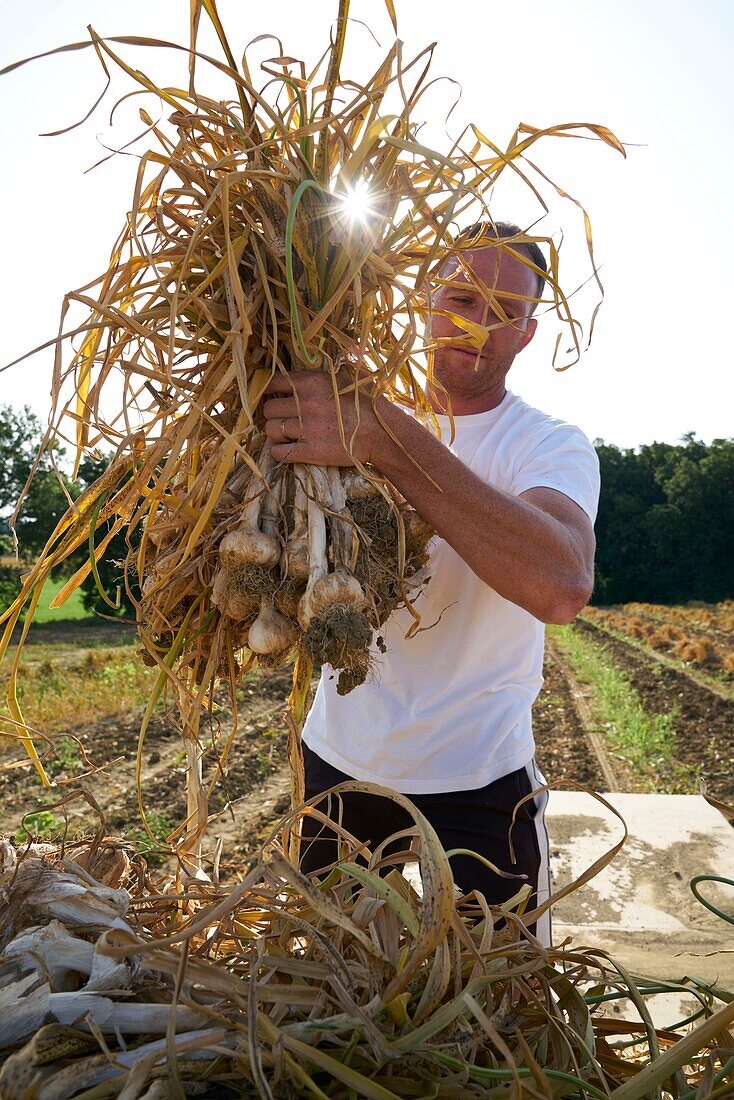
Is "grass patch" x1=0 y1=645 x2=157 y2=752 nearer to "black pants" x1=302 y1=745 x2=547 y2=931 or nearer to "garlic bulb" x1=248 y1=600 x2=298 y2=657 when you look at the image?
"black pants" x1=302 y1=745 x2=547 y2=931

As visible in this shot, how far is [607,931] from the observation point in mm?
3266

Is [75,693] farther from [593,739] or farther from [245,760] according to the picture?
[593,739]

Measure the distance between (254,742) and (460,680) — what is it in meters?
5.49

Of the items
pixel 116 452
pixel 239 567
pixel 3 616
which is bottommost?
pixel 3 616

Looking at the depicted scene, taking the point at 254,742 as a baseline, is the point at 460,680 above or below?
above

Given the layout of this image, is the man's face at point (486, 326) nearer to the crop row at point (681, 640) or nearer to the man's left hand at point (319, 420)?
the man's left hand at point (319, 420)

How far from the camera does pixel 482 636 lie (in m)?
1.93

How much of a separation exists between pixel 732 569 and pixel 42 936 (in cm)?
4948

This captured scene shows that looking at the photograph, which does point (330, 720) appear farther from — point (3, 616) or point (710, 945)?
point (710, 945)

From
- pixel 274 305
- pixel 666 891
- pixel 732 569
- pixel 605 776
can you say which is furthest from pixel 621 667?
pixel 732 569

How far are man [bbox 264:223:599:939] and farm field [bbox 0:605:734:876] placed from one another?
38 centimetres

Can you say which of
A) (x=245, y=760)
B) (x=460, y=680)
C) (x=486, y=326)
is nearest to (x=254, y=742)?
(x=245, y=760)

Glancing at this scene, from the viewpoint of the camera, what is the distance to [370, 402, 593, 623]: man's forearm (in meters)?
1.40

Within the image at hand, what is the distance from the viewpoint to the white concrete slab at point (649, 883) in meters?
3.10
